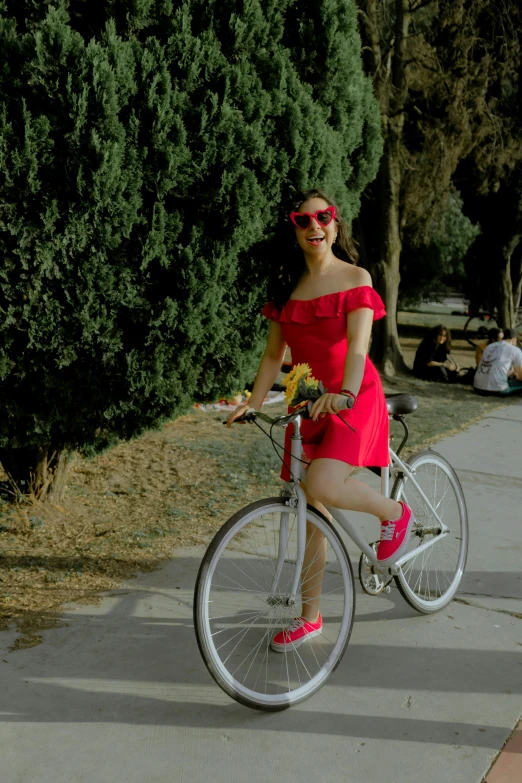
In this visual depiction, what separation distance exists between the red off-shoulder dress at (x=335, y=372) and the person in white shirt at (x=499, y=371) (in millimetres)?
7558

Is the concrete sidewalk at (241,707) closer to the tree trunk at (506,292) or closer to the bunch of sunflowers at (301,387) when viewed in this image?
the bunch of sunflowers at (301,387)

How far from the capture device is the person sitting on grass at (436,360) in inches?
466

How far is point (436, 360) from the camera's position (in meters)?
12.1

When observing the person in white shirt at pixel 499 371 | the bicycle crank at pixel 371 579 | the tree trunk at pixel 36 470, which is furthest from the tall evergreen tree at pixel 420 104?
the bicycle crank at pixel 371 579

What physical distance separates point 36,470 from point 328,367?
97.3 inches

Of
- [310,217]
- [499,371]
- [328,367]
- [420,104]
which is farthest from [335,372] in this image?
[420,104]

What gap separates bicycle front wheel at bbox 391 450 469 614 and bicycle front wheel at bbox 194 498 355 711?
0.39 metres

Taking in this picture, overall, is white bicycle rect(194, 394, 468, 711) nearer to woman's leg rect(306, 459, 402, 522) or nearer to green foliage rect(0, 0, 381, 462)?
woman's leg rect(306, 459, 402, 522)

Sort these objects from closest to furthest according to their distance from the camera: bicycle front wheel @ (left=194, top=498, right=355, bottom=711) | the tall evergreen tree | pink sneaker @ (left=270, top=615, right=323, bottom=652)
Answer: bicycle front wheel @ (left=194, top=498, right=355, bottom=711) → pink sneaker @ (left=270, top=615, right=323, bottom=652) → the tall evergreen tree

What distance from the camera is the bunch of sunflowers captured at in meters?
3.04

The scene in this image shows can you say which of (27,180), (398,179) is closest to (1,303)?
(27,180)

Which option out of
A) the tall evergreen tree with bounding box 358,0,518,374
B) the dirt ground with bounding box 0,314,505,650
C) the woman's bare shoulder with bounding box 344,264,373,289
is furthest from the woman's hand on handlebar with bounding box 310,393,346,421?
the tall evergreen tree with bounding box 358,0,518,374

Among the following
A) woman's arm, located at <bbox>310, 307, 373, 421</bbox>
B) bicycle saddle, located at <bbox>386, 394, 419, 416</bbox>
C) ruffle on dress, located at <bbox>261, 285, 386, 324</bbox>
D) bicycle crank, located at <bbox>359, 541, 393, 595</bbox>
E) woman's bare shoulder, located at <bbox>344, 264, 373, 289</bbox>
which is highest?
woman's bare shoulder, located at <bbox>344, 264, 373, 289</bbox>

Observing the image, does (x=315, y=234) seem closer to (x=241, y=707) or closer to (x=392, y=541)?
(x=392, y=541)
